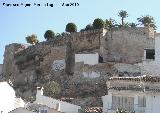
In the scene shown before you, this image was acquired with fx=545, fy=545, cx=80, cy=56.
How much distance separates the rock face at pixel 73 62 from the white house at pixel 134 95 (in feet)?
40.0

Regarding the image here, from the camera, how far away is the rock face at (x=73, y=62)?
160 ft

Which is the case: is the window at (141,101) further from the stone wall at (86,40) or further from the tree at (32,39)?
the tree at (32,39)

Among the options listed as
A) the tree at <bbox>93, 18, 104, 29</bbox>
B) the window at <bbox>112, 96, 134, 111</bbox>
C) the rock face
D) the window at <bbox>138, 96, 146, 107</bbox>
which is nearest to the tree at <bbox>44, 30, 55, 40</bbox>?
the rock face

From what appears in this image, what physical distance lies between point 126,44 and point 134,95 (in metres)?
20.0

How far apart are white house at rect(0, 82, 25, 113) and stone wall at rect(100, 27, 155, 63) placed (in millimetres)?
17538

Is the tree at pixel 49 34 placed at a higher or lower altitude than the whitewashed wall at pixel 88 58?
higher

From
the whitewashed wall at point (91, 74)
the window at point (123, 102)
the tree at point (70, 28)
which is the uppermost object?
the tree at point (70, 28)

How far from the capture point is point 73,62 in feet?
176

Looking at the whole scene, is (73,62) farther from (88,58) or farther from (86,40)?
(88,58)

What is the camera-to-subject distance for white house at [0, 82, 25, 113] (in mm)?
33706

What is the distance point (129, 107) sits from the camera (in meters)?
32.6

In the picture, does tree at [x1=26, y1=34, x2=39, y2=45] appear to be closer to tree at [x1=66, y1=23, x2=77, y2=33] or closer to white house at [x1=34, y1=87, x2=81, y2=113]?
tree at [x1=66, y1=23, x2=77, y2=33]


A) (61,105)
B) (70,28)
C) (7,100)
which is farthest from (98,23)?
(7,100)

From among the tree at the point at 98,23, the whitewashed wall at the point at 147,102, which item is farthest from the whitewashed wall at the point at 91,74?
the whitewashed wall at the point at 147,102
